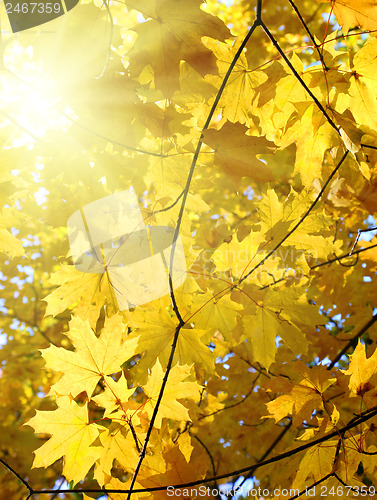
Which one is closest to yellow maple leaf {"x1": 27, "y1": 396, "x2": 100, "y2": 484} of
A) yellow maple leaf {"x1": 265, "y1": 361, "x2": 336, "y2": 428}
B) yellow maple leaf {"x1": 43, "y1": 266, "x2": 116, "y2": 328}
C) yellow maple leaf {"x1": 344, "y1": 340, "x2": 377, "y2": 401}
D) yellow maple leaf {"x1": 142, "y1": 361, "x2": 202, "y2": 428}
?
yellow maple leaf {"x1": 142, "y1": 361, "x2": 202, "y2": 428}

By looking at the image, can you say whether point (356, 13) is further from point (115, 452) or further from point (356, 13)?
point (115, 452)

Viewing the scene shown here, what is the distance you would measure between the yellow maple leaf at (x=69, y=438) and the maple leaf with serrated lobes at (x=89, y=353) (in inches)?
2.9

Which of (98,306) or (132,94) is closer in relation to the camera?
(132,94)

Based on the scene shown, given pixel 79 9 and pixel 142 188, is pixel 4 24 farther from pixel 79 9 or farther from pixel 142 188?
pixel 142 188

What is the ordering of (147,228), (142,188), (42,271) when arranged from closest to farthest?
1. (142,188)
2. (147,228)
3. (42,271)

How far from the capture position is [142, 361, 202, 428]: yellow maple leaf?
50.9 inches

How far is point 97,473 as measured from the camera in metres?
1.38

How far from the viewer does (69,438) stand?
1.32 meters

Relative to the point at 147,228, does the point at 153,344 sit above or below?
below

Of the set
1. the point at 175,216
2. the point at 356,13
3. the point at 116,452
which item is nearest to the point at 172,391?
the point at 116,452

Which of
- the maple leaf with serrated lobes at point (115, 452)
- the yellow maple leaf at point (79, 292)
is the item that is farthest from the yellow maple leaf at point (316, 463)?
the yellow maple leaf at point (79, 292)

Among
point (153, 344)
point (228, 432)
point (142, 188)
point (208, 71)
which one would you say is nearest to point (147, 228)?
point (142, 188)

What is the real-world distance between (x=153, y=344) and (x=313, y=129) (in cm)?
107

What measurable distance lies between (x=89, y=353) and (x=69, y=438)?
0.31m
